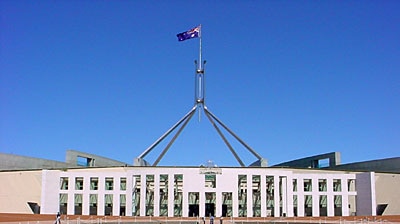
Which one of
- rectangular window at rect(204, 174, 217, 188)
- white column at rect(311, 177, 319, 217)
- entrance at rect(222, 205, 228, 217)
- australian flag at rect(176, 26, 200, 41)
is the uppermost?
australian flag at rect(176, 26, 200, 41)

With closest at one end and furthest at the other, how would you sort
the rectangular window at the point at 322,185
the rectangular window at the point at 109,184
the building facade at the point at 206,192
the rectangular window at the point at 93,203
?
the building facade at the point at 206,192 → the rectangular window at the point at 93,203 → the rectangular window at the point at 322,185 → the rectangular window at the point at 109,184

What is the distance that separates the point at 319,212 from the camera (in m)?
55.2

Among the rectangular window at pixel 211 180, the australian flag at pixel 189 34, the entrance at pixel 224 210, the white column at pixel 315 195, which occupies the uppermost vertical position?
the australian flag at pixel 189 34

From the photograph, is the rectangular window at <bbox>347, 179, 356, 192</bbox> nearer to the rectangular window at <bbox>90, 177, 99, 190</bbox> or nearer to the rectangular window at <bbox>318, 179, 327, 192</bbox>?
the rectangular window at <bbox>318, 179, 327, 192</bbox>

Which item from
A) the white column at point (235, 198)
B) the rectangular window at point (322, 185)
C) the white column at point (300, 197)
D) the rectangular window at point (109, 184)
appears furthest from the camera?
the rectangular window at point (109, 184)

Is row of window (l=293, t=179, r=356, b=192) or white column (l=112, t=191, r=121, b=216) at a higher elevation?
row of window (l=293, t=179, r=356, b=192)

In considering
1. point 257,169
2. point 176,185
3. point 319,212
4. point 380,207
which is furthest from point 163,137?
point 380,207

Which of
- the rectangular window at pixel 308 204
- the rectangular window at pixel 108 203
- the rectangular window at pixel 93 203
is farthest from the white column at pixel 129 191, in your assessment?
the rectangular window at pixel 308 204

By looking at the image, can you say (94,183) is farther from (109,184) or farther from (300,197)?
(300,197)

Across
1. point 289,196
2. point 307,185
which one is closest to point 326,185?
point 307,185

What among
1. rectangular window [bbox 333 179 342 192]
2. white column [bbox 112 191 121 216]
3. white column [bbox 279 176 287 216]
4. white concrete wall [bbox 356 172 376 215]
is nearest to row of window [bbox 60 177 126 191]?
white column [bbox 112 191 121 216]

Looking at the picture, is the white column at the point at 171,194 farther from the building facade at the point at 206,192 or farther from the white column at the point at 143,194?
the white column at the point at 143,194

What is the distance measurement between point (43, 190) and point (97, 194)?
18.3ft

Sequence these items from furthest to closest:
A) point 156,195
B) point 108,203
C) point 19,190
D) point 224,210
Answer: point 19,190 → point 108,203 → point 224,210 → point 156,195
